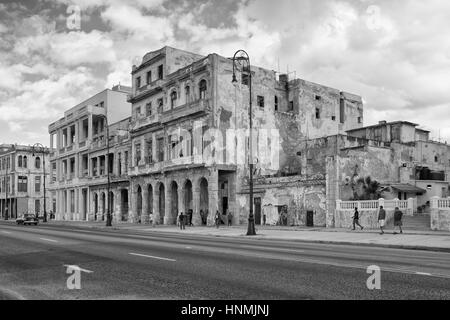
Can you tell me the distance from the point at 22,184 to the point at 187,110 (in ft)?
209

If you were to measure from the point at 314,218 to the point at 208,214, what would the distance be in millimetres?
10703

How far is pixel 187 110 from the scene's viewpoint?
44812 mm

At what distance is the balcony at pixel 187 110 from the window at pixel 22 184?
193 ft

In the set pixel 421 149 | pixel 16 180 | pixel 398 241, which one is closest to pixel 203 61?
pixel 421 149

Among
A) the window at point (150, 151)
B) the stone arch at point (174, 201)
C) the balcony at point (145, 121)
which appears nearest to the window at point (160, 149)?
the window at point (150, 151)

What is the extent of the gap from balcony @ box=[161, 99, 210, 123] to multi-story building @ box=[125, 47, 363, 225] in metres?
0.10

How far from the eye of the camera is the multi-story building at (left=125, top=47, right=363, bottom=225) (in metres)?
42.4

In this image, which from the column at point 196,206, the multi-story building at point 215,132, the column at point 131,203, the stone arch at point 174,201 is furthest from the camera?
the column at point 131,203

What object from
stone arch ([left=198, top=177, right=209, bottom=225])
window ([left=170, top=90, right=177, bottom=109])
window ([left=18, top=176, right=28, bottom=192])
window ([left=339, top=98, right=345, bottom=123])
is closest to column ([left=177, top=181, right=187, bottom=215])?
stone arch ([left=198, top=177, right=209, bottom=225])

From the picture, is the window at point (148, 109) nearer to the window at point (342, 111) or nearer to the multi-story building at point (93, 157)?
the multi-story building at point (93, 157)

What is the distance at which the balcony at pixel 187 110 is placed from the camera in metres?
42.7

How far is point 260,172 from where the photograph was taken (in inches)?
1764

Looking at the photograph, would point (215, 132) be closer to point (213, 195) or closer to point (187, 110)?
point (187, 110)

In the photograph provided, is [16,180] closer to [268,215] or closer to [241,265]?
[268,215]
